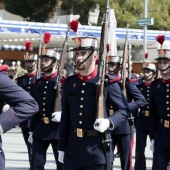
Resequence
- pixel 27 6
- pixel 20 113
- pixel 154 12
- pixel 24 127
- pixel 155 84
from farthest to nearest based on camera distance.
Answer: pixel 27 6 → pixel 154 12 → pixel 24 127 → pixel 155 84 → pixel 20 113

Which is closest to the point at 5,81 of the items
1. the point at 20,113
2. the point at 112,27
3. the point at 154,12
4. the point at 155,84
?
the point at 20,113

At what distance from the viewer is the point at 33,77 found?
34.0 feet

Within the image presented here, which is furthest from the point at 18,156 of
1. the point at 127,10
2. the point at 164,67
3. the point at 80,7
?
the point at 127,10

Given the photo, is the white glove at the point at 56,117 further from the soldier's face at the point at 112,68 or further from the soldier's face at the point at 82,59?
the soldier's face at the point at 112,68

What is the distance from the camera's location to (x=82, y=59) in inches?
239

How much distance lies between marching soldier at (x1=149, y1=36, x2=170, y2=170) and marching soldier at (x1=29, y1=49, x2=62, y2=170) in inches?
48.3

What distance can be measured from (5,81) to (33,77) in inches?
232

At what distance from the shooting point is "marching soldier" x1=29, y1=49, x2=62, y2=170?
8.08 meters

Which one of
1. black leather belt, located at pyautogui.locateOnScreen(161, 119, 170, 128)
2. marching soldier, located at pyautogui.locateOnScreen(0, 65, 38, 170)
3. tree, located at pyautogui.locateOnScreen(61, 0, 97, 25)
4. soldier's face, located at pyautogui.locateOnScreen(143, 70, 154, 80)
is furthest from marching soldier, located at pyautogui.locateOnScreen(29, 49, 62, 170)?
tree, located at pyautogui.locateOnScreen(61, 0, 97, 25)

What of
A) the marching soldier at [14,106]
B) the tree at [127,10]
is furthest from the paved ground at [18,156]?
the tree at [127,10]

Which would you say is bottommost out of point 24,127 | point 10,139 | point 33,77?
point 10,139

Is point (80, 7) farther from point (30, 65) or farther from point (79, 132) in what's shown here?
point (79, 132)

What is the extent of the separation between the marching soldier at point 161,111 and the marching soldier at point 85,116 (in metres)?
1.15

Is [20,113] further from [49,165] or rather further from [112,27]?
[112,27]
